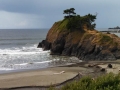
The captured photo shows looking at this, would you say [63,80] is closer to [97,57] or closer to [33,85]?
[33,85]

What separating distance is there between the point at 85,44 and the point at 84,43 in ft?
1.89

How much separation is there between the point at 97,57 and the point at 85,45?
582 cm

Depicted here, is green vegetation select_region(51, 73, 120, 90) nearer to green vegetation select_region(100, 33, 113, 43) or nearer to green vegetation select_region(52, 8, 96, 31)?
green vegetation select_region(100, 33, 113, 43)

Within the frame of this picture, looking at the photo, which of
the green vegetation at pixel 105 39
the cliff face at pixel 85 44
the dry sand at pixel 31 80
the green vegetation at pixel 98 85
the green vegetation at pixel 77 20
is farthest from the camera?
the green vegetation at pixel 77 20

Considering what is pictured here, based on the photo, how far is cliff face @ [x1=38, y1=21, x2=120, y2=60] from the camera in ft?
154

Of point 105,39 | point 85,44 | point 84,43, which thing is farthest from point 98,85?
point 84,43

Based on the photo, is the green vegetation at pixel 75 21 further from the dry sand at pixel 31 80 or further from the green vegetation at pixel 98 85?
the green vegetation at pixel 98 85

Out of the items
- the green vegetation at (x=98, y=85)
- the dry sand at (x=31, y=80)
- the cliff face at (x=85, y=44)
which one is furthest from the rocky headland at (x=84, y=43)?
the green vegetation at (x=98, y=85)

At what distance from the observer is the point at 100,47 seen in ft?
156

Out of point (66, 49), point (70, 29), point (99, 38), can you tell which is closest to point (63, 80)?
point (99, 38)

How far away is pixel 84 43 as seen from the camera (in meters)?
52.2

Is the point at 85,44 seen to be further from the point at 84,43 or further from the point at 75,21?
the point at 75,21

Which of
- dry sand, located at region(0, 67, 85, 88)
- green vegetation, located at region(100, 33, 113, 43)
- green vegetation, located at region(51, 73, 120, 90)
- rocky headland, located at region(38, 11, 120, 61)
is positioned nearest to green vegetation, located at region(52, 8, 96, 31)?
rocky headland, located at region(38, 11, 120, 61)

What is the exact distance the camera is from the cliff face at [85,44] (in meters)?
46.9
